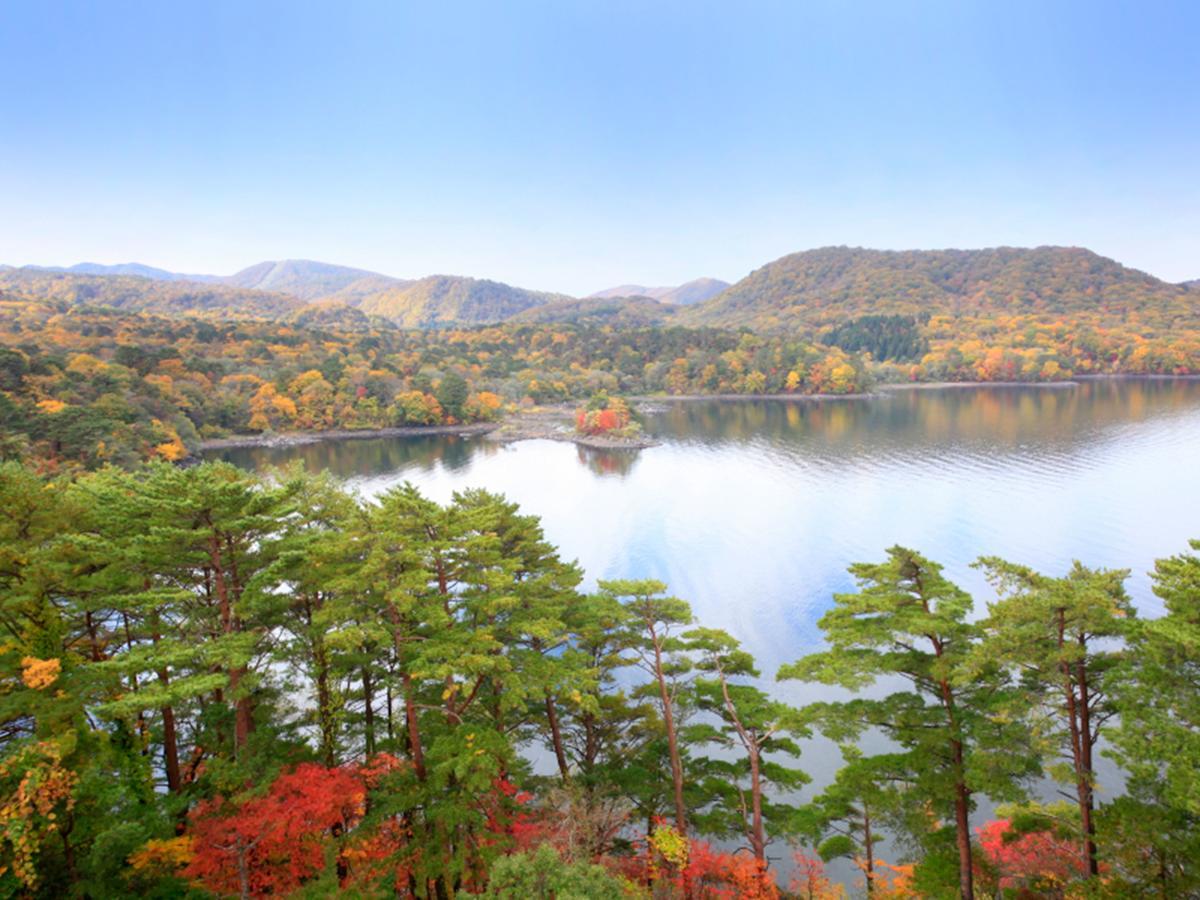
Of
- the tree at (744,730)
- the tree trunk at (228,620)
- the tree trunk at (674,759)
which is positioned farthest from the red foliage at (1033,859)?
the tree trunk at (228,620)

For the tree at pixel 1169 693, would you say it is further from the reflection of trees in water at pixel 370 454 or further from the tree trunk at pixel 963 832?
the reflection of trees in water at pixel 370 454

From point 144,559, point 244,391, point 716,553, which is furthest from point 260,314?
point 144,559

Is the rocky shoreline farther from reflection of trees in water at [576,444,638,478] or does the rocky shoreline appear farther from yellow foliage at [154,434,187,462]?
yellow foliage at [154,434,187,462]

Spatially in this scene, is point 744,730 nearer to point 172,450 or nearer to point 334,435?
point 172,450

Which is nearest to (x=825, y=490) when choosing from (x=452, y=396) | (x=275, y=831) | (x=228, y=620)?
(x=228, y=620)

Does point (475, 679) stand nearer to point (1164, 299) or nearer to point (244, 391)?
point (244, 391)
